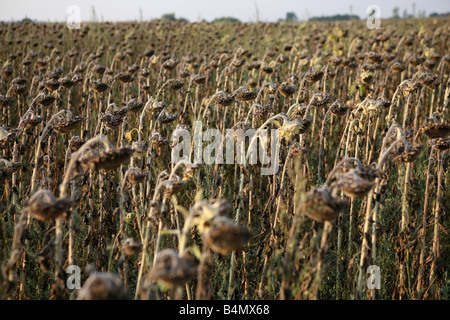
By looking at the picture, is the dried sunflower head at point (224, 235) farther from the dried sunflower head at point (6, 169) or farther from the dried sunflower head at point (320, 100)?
the dried sunflower head at point (320, 100)

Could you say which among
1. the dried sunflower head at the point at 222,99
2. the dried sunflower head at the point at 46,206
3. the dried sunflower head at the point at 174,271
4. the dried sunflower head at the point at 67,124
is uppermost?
the dried sunflower head at the point at 222,99

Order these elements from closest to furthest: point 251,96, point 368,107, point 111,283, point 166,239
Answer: point 111,283, point 166,239, point 368,107, point 251,96

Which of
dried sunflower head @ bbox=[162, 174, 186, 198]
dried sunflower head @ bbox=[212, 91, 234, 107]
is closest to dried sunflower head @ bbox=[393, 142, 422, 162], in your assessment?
dried sunflower head @ bbox=[162, 174, 186, 198]

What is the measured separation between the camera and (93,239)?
7.72 feet

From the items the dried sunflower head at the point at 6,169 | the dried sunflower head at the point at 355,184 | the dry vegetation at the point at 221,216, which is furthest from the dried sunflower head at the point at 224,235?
the dried sunflower head at the point at 6,169

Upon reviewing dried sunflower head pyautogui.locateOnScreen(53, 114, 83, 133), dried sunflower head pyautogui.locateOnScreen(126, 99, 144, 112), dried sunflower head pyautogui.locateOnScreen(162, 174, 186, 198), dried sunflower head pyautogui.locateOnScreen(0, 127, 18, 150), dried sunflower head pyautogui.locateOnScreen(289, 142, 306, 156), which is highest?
dried sunflower head pyautogui.locateOnScreen(126, 99, 144, 112)

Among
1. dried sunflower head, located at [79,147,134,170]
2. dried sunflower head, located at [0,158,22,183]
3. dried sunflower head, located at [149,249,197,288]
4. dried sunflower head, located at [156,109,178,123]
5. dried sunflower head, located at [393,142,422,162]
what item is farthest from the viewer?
dried sunflower head, located at [156,109,178,123]

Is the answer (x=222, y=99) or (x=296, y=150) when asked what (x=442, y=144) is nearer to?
(x=296, y=150)

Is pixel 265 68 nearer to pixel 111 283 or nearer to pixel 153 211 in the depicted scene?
pixel 153 211

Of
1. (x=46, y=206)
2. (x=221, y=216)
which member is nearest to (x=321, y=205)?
(x=221, y=216)

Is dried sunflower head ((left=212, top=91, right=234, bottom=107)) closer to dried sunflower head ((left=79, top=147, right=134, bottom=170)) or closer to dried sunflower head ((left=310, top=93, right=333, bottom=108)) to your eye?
dried sunflower head ((left=310, top=93, right=333, bottom=108))
